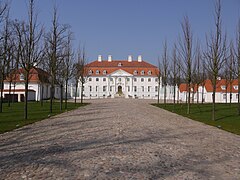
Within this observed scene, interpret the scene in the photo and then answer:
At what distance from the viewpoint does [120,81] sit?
9200 cm

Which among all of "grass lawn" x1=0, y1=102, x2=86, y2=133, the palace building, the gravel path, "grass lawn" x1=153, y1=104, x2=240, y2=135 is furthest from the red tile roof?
the gravel path

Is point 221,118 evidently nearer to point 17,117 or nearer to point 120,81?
point 17,117

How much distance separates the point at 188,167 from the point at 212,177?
2.78 feet

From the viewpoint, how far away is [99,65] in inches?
3750

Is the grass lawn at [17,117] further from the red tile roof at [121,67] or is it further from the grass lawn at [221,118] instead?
the red tile roof at [121,67]

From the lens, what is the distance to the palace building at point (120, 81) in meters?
91.8

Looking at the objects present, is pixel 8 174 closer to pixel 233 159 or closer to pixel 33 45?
pixel 233 159

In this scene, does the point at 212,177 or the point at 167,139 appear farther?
the point at 167,139

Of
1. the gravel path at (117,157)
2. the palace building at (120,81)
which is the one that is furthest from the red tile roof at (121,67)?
the gravel path at (117,157)

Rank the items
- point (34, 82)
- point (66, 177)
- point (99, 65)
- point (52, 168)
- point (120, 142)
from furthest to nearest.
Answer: point (99, 65)
point (34, 82)
point (120, 142)
point (52, 168)
point (66, 177)

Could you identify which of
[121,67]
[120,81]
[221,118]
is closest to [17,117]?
[221,118]

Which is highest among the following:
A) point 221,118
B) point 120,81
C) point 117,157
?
point 120,81

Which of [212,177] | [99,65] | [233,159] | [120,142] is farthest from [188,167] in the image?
[99,65]

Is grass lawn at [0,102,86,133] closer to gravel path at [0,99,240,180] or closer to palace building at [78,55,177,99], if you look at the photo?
gravel path at [0,99,240,180]
